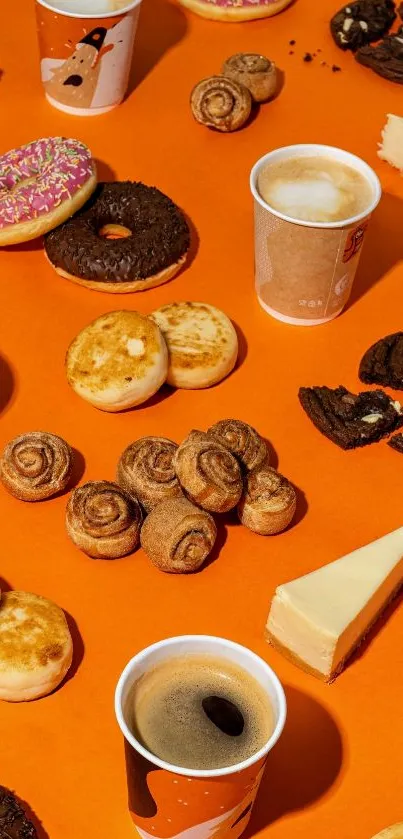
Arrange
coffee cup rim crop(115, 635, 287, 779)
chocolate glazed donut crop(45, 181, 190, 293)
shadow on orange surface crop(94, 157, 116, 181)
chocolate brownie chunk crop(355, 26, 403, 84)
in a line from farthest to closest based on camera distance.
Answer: chocolate brownie chunk crop(355, 26, 403, 84), shadow on orange surface crop(94, 157, 116, 181), chocolate glazed donut crop(45, 181, 190, 293), coffee cup rim crop(115, 635, 287, 779)

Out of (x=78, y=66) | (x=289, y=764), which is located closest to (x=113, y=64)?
(x=78, y=66)

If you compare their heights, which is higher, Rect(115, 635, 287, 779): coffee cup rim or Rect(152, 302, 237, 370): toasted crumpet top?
Rect(115, 635, 287, 779): coffee cup rim

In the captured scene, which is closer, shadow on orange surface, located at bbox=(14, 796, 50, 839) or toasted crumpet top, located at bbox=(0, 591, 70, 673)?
shadow on orange surface, located at bbox=(14, 796, 50, 839)

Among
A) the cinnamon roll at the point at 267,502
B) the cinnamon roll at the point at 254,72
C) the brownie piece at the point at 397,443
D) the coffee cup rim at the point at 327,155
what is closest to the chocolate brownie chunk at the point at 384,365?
the brownie piece at the point at 397,443

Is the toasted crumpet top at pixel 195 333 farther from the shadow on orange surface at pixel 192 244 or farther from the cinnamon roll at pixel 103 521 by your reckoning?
the cinnamon roll at pixel 103 521

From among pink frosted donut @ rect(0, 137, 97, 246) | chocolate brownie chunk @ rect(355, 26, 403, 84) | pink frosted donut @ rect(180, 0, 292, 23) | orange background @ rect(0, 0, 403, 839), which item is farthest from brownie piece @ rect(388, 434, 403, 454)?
pink frosted donut @ rect(180, 0, 292, 23)

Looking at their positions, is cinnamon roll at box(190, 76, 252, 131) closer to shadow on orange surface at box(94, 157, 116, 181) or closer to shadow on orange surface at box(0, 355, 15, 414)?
shadow on orange surface at box(94, 157, 116, 181)
